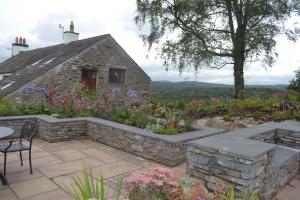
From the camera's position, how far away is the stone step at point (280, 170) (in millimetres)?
3400

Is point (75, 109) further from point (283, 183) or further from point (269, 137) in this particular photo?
point (283, 183)

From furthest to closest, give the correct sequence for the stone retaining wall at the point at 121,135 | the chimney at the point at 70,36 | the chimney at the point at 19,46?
the chimney at the point at 19,46 < the chimney at the point at 70,36 < the stone retaining wall at the point at 121,135

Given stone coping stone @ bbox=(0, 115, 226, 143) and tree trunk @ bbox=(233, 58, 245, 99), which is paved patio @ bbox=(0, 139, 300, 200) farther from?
tree trunk @ bbox=(233, 58, 245, 99)

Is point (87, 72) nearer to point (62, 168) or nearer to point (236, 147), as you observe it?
point (62, 168)

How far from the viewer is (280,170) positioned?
3779 mm

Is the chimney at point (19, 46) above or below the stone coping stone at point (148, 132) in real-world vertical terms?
above

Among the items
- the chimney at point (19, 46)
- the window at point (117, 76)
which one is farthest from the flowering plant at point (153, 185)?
the chimney at point (19, 46)

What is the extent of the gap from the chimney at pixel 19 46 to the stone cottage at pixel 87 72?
600 centimetres

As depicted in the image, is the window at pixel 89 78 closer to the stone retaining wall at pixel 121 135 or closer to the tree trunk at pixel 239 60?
the tree trunk at pixel 239 60

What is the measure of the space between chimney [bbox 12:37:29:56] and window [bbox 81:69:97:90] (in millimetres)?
11952

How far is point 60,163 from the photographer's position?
4.78 meters

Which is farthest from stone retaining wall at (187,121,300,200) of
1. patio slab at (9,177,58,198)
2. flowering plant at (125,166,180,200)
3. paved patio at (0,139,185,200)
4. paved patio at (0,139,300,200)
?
patio slab at (9,177,58,198)

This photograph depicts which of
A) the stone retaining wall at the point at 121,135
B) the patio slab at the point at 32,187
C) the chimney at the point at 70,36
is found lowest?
the patio slab at the point at 32,187

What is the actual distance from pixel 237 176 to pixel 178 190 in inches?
31.2
